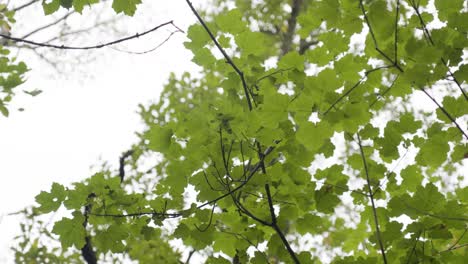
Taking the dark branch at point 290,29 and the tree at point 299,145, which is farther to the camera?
the dark branch at point 290,29

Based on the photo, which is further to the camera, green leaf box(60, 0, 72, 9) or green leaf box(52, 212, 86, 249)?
green leaf box(52, 212, 86, 249)

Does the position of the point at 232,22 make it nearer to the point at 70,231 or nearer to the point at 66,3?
the point at 66,3

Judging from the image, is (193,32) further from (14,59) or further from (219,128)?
(14,59)

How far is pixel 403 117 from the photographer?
1.41 m

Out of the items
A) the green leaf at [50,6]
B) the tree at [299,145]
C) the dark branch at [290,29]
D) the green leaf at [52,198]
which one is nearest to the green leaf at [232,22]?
the tree at [299,145]

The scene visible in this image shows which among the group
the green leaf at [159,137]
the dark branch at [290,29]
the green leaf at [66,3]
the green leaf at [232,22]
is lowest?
the green leaf at [159,137]

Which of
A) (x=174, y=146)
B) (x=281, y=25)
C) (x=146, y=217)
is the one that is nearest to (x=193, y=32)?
(x=174, y=146)

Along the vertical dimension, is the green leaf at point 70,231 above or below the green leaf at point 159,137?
below

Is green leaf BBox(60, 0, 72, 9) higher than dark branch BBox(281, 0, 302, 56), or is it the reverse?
dark branch BBox(281, 0, 302, 56)

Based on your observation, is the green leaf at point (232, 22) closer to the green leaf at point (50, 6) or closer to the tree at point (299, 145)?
the tree at point (299, 145)

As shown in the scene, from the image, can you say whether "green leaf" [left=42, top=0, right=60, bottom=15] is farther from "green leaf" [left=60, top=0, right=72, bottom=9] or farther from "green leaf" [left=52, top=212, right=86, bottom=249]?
"green leaf" [left=52, top=212, right=86, bottom=249]

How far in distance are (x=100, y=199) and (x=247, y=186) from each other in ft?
2.09

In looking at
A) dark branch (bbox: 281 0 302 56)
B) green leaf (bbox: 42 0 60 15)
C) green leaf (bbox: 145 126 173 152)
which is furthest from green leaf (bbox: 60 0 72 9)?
dark branch (bbox: 281 0 302 56)

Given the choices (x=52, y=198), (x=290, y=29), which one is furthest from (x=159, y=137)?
(x=290, y=29)
